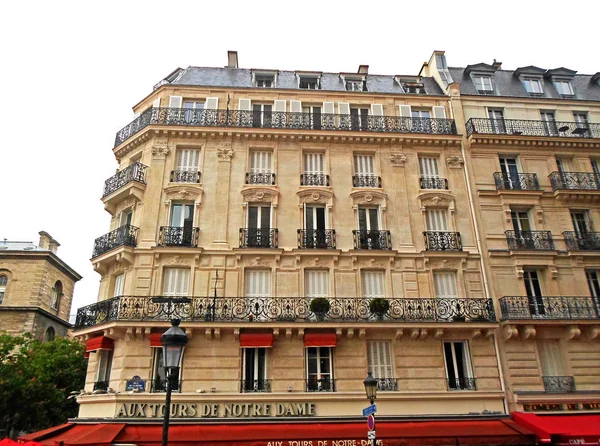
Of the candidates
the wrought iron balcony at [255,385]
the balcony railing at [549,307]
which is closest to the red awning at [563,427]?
the balcony railing at [549,307]

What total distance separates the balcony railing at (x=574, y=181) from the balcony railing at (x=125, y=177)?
678 inches

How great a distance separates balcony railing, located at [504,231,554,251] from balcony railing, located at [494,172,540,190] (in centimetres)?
207

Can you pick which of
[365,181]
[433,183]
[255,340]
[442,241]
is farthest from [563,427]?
[365,181]

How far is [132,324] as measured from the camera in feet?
47.6

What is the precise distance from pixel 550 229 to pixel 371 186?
24.9 feet

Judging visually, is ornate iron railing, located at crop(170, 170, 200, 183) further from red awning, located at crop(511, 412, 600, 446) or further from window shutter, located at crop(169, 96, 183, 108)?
red awning, located at crop(511, 412, 600, 446)

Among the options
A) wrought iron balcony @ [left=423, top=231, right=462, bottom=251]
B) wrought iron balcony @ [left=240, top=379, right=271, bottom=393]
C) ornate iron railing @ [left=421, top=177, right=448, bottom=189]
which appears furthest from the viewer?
ornate iron railing @ [left=421, top=177, right=448, bottom=189]

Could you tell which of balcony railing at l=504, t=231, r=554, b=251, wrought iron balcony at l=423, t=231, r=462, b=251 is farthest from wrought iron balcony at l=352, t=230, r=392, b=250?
balcony railing at l=504, t=231, r=554, b=251

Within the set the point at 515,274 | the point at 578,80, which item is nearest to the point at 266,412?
the point at 515,274

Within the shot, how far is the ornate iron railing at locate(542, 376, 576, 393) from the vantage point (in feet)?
50.2

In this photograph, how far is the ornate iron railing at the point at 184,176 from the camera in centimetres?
1736

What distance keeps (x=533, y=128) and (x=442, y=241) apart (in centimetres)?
754

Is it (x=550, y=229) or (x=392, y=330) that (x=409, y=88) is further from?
(x=392, y=330)

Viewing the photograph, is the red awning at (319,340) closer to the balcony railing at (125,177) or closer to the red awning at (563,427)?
the red awning at (563,427)
